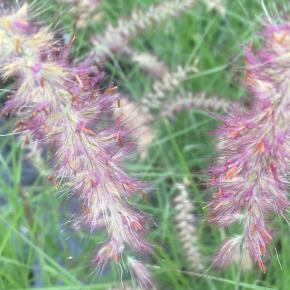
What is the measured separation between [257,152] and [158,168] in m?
0.90

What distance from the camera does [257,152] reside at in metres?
0.88

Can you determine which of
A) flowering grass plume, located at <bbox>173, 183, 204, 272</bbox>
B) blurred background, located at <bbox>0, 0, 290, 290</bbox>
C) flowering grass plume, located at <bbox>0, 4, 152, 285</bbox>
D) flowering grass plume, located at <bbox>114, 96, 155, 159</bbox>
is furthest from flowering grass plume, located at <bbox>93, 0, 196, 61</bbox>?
flowering grass plume, located at <bbox>0, 4, 152, 285</bbox>

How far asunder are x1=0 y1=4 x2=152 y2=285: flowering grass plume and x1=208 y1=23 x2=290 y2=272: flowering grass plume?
147 millimetres

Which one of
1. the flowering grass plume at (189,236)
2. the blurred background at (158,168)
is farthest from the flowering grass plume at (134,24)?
the flowering grass plume at (189,236)

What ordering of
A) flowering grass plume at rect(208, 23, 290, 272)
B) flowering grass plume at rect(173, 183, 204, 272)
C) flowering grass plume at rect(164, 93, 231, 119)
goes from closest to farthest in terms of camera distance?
flowering grass plume at rect(208, 23, 290, 272)
flowering grass plume at rect(173, 183, 204, 272)
flowering grass plume at rect(164, 93, 231, 119)

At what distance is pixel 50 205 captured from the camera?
1801 millimetres

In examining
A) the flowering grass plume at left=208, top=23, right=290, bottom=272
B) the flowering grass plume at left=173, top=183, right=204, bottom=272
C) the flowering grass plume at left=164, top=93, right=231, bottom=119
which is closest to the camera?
the flowering grass plume at left=208, top=23, right=290, bottom=272

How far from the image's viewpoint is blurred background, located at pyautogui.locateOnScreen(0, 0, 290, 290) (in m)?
1.47

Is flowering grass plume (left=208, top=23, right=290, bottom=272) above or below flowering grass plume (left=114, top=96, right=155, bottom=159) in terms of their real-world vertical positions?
above

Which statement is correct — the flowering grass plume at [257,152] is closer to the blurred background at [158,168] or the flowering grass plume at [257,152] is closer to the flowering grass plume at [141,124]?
the blurred background at [158,168]

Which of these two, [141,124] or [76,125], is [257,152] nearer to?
[76,125]

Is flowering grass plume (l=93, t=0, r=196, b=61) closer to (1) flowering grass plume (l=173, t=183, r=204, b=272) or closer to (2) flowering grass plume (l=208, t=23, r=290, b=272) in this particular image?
(1) flowering grass plume (l=173, t=183, r=204, b=272)

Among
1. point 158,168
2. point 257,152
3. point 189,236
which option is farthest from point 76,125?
point 158,168

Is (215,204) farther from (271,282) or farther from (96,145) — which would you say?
(271,282)
